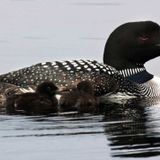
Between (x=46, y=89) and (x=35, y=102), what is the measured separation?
0.18 m

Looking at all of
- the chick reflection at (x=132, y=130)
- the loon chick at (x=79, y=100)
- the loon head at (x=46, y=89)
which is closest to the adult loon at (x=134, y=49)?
the chick reflection at (x=132, y=130)

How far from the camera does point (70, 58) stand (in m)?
14.8

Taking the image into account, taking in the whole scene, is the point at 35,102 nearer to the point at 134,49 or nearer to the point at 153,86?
the point at 153,86

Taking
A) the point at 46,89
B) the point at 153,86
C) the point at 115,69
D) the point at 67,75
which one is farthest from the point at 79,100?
the point at 153,86

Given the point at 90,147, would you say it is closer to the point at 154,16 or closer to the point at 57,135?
the point at 57,135

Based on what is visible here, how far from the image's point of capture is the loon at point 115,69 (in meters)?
12.0

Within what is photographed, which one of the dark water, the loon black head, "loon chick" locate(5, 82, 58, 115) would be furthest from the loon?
the dark water

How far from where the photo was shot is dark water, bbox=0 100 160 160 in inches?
368

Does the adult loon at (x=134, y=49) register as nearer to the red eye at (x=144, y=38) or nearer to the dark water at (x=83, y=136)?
the red eye at (x=144, y=38)

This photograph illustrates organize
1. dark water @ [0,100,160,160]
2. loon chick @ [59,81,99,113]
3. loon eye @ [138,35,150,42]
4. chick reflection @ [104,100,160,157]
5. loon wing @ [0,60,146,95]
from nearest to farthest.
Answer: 1. dark water @ [0,100,160,160]
2. chick reflection @ [104,100,160,157]
3. loon chick @ [59,81,99,113]
4. loon wing @ [0,60,146,95]
5. loon eye @ [138,35,150,42]

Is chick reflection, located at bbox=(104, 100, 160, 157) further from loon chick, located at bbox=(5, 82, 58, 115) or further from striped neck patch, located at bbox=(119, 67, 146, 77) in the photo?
striped neck patch, located at bbox=(119, 67, 146, 77)

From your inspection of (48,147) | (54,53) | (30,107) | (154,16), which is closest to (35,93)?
(30,107)

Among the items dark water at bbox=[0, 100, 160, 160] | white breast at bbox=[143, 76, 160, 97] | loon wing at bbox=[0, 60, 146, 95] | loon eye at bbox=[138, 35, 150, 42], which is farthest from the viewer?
loon eye at bbox=[138, 35, 150, 42]

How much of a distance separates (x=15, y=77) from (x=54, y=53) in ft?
10.6
